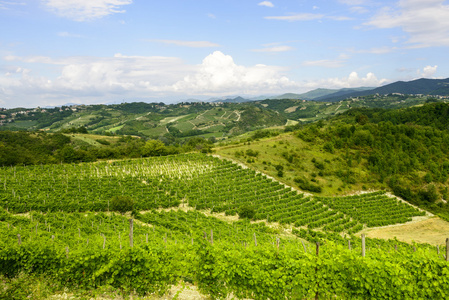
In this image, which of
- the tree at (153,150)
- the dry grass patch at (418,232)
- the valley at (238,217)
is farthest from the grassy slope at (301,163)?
the tree at (153,150)

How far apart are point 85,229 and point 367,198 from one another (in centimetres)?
5023

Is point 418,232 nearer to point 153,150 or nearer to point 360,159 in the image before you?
point 360,159

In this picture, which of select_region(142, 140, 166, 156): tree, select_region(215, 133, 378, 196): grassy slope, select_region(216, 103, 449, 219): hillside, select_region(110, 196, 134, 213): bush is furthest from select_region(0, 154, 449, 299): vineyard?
select_region(142, 140, 166, 156): tree

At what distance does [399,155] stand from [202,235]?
219 ft

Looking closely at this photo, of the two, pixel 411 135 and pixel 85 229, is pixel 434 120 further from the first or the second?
pixel 85 229

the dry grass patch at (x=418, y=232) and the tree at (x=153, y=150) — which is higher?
the tree at (x=153, y=150)

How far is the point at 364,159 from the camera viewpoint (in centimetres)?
6631

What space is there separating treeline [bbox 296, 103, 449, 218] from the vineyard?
946cm

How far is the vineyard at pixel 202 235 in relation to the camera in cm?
955

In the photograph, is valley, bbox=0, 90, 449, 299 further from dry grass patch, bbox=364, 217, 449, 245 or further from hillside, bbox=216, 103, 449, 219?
hillside, bbox=216, 103, 449, 219

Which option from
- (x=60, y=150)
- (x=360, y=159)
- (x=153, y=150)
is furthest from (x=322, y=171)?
(x=60, y=150)

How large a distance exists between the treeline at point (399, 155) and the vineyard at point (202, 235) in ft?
31.0

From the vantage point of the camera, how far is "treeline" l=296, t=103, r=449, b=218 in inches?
2195

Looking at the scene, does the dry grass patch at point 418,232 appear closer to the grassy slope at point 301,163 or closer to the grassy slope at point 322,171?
the grassy slope at point 322,171
